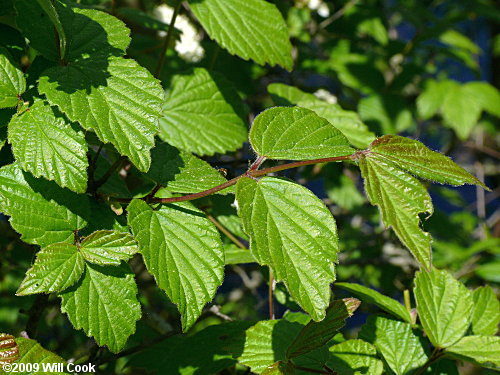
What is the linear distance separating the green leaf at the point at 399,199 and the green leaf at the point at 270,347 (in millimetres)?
303

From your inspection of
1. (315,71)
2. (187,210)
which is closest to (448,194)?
(315,71)

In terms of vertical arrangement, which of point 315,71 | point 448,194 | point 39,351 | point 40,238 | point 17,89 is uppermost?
point 17,89

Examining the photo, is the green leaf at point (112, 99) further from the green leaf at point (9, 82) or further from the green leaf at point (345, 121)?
the green leaf at point (345, 121)

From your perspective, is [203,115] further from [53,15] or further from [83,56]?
[53,15]

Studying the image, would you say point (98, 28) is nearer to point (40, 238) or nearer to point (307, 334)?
point (40, 238)

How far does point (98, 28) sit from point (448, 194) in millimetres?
2578

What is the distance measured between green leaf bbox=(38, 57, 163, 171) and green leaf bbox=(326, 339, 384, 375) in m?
0.49

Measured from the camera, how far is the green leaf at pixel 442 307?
3.38 ft

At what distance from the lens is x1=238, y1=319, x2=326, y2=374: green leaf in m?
0.94

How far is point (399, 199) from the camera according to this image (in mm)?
771

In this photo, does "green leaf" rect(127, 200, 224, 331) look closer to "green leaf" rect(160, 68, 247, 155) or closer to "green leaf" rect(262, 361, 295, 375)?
"green leaf" rect(262, 361, 295, 375)

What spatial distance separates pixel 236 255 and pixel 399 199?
462 mm

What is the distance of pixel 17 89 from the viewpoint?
2.69ft

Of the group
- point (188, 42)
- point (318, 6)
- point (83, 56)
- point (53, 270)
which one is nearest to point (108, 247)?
point (53, 270)
